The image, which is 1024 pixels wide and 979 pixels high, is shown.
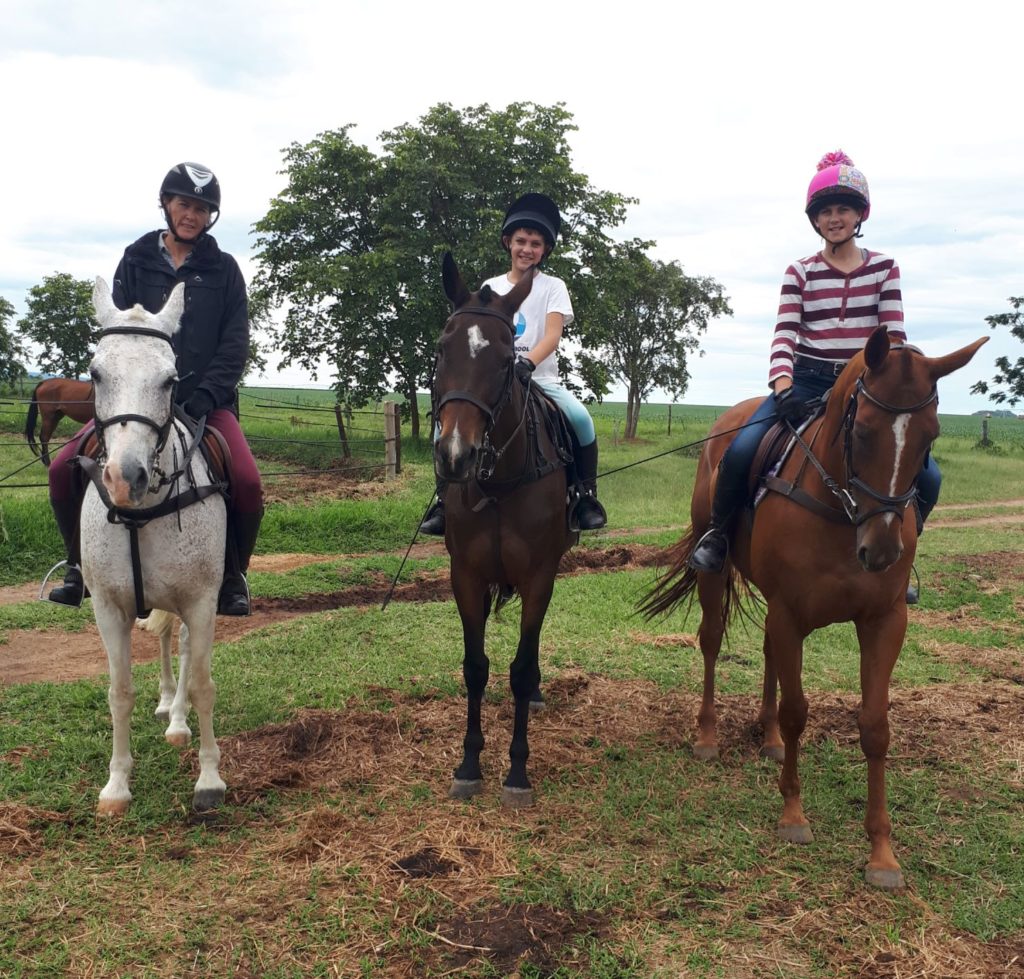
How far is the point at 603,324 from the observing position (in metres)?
26.0

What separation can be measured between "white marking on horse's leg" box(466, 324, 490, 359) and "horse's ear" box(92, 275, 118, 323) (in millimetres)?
1677

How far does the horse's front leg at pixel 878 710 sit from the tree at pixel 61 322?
34019 mm

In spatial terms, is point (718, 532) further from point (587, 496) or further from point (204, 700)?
point (204, 700)

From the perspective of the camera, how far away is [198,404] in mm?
4508

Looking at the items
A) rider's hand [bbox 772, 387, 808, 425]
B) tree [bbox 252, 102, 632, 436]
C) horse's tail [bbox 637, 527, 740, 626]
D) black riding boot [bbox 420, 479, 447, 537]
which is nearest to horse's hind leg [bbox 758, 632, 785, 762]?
horse's tail [bbox 637, 527, 740, 626]

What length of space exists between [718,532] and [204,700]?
123 inches

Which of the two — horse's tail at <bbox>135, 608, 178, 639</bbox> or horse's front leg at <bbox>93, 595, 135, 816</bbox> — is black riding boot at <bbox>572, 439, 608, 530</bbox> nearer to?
horse's front leg at <bbox>93, 595, 135, 816</bbox>

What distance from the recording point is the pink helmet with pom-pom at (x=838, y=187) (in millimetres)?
4312

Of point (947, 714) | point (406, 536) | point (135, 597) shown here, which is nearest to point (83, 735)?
point (135, 597)

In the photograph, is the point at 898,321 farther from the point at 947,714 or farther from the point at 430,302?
the point at 430,302

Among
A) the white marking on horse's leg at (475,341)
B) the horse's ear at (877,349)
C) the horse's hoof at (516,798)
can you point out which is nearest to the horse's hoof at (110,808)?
the horse's hoof at (516,798)

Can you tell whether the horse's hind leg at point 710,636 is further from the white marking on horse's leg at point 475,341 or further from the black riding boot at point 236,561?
the black riding boot at point 236,561

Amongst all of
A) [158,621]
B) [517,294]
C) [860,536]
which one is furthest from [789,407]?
[158,621]

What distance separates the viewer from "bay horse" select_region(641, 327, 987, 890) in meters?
3.40
